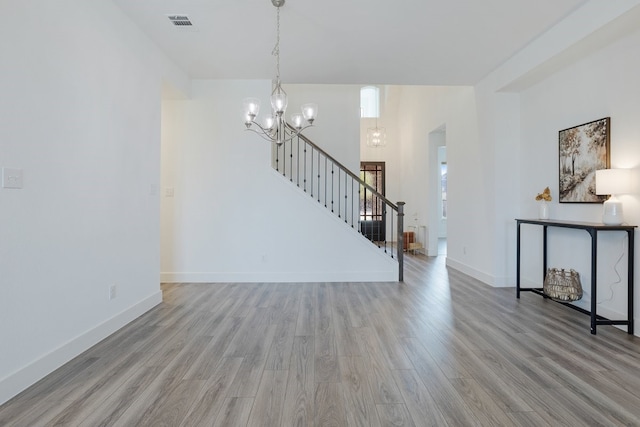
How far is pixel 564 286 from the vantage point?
3.53 metres

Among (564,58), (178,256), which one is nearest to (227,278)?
(178,256)

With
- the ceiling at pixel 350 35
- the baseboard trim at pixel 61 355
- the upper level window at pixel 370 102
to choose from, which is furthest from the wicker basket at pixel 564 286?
the upper level window at pixel 370 102

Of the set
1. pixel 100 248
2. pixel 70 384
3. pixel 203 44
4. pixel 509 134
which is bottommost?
pixel 70 384

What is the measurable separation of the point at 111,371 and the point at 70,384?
0.75ft

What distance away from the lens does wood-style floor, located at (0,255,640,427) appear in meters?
1.78

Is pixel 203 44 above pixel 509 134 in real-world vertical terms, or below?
above

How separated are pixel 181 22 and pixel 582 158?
4.50 meters

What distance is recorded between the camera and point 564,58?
3549 mm

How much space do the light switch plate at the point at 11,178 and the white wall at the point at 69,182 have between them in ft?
0.12

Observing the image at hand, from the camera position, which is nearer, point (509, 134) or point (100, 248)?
point (100, 248)

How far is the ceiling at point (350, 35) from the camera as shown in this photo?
315 cm

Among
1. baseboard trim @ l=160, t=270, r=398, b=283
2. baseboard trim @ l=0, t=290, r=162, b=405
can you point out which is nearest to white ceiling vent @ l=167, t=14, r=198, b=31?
baseboard trim @ l=0, t=290, r=162, b=405

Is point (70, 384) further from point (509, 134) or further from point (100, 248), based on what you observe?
point (509, 134)

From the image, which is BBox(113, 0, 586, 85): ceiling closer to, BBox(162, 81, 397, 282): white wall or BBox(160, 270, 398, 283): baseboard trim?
BBox(162, 81, 397, 282): white wall
